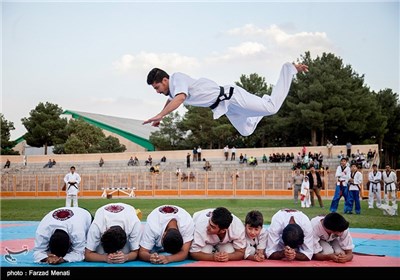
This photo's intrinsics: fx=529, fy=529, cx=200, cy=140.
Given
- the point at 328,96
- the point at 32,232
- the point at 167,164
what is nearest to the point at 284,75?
the point at 32,232

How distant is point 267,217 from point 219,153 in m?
23.2

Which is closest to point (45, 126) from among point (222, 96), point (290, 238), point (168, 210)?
point (222, 96)

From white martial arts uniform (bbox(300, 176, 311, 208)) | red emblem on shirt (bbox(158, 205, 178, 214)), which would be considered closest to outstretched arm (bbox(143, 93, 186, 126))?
red emblem on shirt (bbox(158, 205, 178, 214))

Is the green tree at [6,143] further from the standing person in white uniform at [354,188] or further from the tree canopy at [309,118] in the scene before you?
the standing person in white uniform at [354,188]

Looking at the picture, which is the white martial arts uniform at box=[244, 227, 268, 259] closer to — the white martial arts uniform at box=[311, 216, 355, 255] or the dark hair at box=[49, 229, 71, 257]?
the white martial arts uniform at box=[311, 216, 355, 255]

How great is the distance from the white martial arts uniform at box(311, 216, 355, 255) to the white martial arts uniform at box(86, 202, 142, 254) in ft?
8.34

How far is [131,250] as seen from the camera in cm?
747

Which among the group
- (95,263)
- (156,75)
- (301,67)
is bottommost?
(95,263)

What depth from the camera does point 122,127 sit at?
179 ft

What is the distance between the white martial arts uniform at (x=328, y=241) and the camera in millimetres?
7537

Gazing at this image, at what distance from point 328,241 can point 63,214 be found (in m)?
3.84

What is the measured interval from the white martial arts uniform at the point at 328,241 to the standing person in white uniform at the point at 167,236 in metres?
1.80

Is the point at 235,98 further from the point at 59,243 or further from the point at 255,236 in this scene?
the point at 59,243

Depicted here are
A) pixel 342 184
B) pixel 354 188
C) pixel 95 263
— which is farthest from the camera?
pixel 342 184
